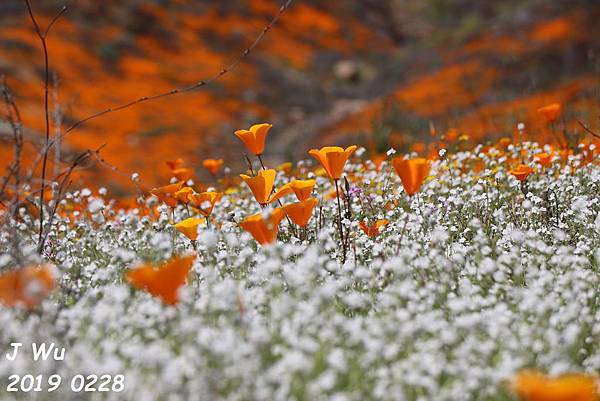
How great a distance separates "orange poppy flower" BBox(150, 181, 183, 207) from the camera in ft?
10.3

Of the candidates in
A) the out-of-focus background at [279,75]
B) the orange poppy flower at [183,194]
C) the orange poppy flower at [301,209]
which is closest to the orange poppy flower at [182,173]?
the orange poppy flower at [183,194]

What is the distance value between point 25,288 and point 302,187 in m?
1.28

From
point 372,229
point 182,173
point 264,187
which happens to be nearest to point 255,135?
point 264,187

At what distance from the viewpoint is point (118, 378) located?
1986 mm

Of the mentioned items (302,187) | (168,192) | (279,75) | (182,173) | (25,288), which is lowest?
(25,288)

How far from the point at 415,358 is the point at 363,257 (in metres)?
1.27

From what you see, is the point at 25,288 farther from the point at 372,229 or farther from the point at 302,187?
the point at 372,229

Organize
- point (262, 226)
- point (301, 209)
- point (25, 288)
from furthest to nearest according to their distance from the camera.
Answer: point (301, 209)
point (262, 226)
point (25, 288)

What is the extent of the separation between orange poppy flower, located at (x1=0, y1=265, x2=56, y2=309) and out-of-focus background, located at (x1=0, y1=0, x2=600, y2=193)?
3994mm

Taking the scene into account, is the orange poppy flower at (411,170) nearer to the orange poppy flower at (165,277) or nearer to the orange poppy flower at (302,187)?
the orange poppy flower at (302,187)

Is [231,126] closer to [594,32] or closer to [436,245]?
[594,32]

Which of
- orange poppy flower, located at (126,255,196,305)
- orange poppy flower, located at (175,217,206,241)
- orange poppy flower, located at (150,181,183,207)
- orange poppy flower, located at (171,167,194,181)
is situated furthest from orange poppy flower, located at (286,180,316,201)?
orange poppy flower, located at (171,167,194,181)

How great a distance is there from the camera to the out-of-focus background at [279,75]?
11.2m

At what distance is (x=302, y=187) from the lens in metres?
2.96
